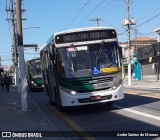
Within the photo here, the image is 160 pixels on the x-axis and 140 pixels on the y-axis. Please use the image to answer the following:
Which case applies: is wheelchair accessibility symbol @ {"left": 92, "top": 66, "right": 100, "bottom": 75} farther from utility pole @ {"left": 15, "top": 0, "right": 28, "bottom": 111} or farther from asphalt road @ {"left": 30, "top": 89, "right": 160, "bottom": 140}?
utility pole @ {"left": 15, "top": 0, "right": 28, "bottom": 111}

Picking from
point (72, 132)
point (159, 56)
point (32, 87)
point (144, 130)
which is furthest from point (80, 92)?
point (159, 56)

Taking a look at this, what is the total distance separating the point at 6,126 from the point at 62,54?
4.39 metres

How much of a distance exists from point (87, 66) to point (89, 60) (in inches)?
10.0

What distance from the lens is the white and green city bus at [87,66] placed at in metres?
15.8

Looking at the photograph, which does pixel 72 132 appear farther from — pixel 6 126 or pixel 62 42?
pixel 62 42

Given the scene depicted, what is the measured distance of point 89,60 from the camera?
16016mm

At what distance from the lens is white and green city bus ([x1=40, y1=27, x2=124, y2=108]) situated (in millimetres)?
15812

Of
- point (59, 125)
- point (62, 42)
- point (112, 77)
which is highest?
point (62, 42)

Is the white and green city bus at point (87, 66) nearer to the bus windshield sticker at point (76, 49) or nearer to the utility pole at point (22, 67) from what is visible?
the bus windshield sticker at point (76, 49)

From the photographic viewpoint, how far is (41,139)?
10.6 m

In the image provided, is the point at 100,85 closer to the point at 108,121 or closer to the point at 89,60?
the point at 89,60

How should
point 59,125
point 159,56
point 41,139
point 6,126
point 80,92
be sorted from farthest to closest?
point 159,56
point 80,92
point 59,125
point 6,126
point 41,139

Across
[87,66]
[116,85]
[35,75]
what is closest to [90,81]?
[87,66]

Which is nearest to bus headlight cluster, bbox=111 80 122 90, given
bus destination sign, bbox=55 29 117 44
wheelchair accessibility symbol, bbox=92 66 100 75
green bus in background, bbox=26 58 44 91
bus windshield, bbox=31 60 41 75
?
wheelchair accessibility symbol, bbox=92 66 100 75
